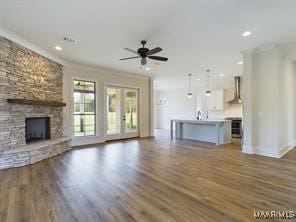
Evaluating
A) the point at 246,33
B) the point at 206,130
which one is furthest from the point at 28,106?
the point at 206,130

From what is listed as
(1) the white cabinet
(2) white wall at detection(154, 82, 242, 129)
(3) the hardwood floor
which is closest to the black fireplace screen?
(3) the hardwood floor

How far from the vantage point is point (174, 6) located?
303cm

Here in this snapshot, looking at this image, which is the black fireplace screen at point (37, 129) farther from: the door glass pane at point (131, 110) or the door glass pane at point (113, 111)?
the door glass pane at point (131, 110)

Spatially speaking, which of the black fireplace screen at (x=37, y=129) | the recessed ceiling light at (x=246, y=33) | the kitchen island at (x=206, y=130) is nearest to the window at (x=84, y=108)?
the black fireplace screen at (x=37, y=129)

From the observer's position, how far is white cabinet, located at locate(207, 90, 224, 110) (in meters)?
9.77

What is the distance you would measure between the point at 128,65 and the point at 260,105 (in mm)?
4527

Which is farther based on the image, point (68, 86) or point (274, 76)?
point (68, 86)

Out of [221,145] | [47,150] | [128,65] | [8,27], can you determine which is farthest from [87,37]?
[221,145]

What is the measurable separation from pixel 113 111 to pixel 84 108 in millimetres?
1311

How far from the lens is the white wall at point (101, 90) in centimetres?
653

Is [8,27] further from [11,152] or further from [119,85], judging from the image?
[119,85]

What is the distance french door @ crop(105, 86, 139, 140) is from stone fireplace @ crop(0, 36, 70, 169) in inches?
81.9

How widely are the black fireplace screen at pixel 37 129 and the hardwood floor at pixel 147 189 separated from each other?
4.08 ft

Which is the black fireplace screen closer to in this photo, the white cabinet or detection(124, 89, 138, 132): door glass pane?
detection(124, 89, 138, 132): door glass pane
